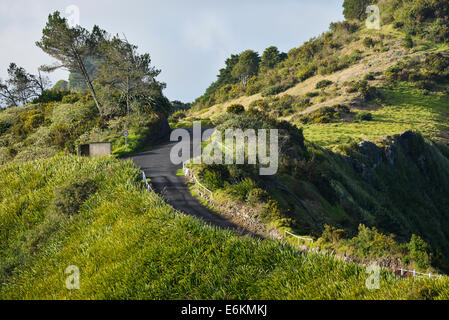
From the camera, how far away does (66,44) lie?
3497 centimetres

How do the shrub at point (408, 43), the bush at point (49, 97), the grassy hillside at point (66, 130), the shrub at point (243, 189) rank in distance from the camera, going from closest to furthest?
the shrub at point (243, 189)
the grassy hillside at point (66, 130)
the bush at point (49, 97)
the shrub at point (408, 43)

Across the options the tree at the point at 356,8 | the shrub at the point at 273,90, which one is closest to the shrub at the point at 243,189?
the shrub at the point at 273,90

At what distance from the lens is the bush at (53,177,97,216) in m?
11.8

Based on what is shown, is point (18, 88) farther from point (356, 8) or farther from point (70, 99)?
point (356, 8)

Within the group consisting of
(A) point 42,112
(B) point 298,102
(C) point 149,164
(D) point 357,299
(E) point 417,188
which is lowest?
(E) point 417,188

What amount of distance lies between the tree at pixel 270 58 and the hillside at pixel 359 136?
20.4 feet

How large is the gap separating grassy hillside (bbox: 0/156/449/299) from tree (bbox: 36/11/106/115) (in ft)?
87.0

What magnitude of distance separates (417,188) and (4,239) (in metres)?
43.6

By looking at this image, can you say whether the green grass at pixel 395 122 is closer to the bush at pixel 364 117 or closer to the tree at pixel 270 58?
the bush at pixel 364 117

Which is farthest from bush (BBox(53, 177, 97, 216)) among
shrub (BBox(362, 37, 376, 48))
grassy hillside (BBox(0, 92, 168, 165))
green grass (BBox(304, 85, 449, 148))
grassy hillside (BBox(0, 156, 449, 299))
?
shrub (BBox(362, 37, 376, 48))

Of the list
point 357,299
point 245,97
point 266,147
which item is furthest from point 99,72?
point 245,97

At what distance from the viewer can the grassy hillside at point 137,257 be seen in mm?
6473

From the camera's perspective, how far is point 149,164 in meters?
24.3
